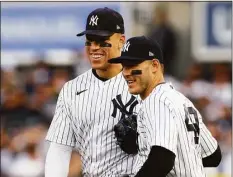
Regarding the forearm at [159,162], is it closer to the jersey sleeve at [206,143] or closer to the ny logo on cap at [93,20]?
the jersey sleeve at [206,143]

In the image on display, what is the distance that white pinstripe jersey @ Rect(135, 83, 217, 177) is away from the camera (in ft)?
15.5

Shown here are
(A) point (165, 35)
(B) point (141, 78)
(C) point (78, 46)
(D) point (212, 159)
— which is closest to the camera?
(B) point (141, 78)

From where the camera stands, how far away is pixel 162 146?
15.4ft

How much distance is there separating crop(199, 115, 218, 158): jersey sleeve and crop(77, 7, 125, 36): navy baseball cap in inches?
33.0

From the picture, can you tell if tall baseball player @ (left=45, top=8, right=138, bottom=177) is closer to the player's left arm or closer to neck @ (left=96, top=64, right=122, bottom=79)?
neck @ (left=96, top=64, right=122, bottom=79)

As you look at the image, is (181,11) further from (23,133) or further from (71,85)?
(71,85)

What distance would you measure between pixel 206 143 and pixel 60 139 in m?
0.96

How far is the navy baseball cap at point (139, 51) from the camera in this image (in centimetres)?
494

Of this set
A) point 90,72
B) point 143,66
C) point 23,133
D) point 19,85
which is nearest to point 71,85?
point 90,72

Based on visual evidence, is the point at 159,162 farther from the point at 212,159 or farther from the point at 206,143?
the point at 212,159

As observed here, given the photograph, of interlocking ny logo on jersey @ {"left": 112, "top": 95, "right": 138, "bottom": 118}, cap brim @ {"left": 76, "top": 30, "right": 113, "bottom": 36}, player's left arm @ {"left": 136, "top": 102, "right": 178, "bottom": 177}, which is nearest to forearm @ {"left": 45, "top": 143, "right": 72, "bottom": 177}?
interlocking ny logo on jersey @ {"left": 112, "top": 95, "right": 138, "bottom": 118}

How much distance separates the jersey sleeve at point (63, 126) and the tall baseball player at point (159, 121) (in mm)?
682

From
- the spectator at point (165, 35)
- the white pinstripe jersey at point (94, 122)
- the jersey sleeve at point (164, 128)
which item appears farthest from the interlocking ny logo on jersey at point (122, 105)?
the spectator at point (165, 35)

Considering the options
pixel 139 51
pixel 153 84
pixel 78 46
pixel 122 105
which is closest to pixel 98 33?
pixel 122 105
